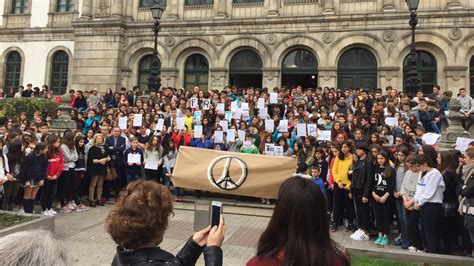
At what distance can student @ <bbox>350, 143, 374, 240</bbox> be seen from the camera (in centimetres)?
895

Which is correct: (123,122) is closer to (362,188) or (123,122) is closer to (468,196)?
(362,188)

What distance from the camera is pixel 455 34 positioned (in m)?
22.2

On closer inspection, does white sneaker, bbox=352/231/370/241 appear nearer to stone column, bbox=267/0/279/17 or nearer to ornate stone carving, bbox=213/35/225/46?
stone column, bbox=267/0/279/17

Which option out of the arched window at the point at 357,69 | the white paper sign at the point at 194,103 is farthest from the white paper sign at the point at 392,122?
the arched window at the point at 357,69

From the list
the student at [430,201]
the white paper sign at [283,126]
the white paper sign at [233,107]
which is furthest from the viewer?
the white paper sign at [233,107]

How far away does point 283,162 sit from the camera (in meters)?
11.1

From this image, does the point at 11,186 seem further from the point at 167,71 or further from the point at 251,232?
the point at 167,71

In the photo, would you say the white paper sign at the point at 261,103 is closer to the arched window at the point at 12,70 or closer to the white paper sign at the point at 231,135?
the white paper sign at the point at 231,135

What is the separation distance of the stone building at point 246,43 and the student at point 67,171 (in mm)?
15810

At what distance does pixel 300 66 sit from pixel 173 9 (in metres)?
9.49

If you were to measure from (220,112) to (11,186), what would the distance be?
7882 mm

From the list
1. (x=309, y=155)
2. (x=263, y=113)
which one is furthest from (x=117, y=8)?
(x=309, y=155)

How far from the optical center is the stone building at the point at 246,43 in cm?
2269

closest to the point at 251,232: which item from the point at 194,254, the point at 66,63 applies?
the point at 194,254
